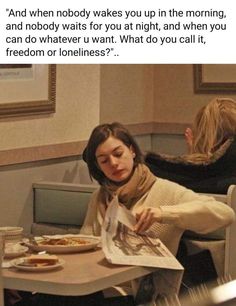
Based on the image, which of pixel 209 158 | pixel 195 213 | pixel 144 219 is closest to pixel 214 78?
pixel 209 158

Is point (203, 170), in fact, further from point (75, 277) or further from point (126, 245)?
point (75, 277)

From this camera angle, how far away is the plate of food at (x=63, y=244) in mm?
2123

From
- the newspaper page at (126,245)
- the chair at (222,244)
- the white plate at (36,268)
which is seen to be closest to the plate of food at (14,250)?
the white plate at (36,268)

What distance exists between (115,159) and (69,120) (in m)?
1.05

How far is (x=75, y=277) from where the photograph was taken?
1.83 m

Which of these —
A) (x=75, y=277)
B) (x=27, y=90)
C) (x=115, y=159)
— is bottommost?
(x=75, y=277)

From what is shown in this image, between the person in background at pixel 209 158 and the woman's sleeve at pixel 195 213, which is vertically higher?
the person in background at pixel 209 158

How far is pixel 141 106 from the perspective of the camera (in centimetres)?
471

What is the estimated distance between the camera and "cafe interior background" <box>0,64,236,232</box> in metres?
3.10

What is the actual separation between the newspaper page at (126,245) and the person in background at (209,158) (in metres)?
0.77

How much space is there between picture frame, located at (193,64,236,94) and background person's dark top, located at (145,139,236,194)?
1.65 meters

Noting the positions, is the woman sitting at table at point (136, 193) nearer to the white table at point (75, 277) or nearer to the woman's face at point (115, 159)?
the woman's face at point (115, 159)
